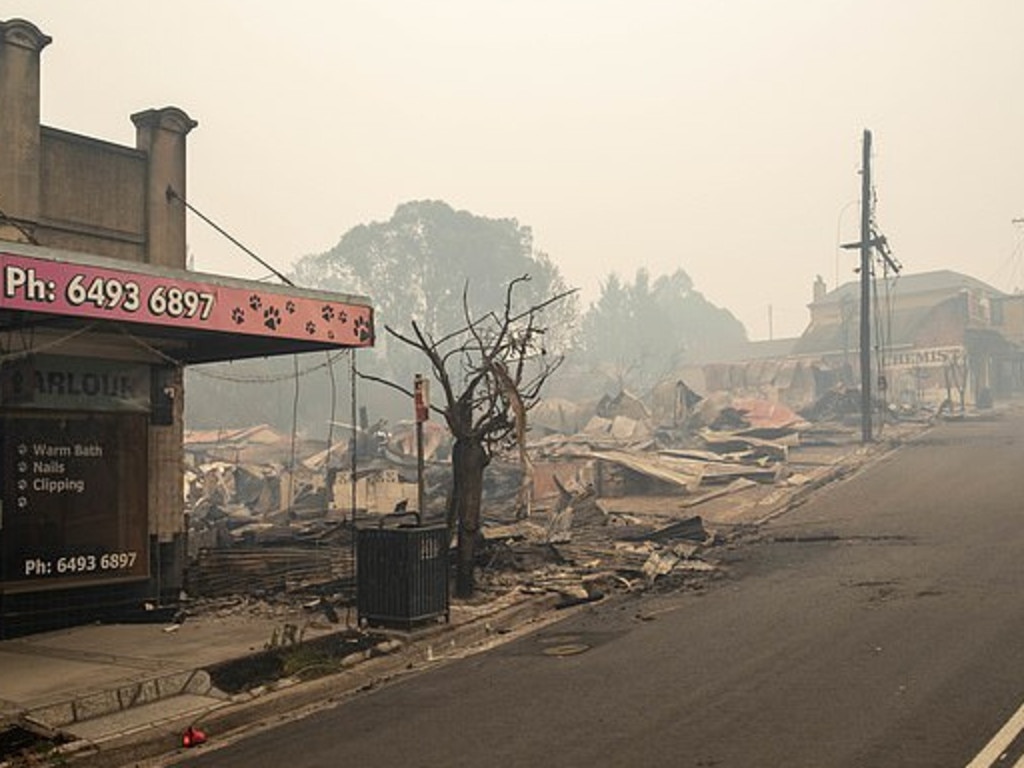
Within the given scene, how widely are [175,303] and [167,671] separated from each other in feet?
12.5

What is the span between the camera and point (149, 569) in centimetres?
1343

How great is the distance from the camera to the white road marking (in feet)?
20.2

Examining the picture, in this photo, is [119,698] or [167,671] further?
[167,671]

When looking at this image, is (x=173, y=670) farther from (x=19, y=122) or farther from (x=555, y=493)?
(x=555, y=493)

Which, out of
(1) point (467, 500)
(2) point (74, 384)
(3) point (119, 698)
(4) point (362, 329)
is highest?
(4) point (362, 329)

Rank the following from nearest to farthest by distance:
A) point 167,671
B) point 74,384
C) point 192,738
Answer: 1. point 192,738
2. point 167,671
3. point 74,384

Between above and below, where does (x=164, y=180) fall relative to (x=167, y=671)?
above

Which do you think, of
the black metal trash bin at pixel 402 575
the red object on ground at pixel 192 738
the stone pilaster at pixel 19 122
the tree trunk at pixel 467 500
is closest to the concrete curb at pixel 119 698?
the red object on ground at pixel 192 738

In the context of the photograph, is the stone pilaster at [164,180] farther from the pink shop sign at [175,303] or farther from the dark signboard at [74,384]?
the pink shop sign at [175,303]

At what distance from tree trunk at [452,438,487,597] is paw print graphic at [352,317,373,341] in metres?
2.12

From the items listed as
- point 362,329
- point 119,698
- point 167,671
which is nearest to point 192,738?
point 119,698

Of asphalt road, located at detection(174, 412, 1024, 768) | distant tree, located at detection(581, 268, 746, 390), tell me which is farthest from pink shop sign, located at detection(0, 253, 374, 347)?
distant tree, located at detection(581, 268, 746, 390)

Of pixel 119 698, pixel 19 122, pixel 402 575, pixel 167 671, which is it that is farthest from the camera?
pixel 19 122

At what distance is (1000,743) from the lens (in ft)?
21.4
